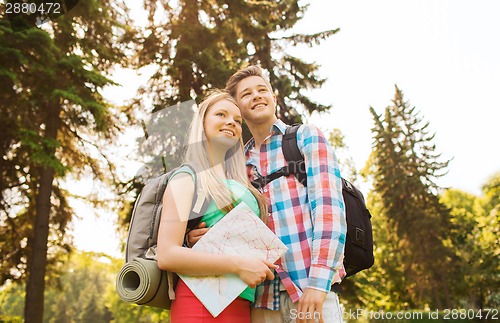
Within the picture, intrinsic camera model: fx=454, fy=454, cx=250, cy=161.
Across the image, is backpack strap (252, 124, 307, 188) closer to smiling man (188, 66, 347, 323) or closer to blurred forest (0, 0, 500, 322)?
smiling man (188, 66, 347, 323)

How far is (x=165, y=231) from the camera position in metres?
2.08

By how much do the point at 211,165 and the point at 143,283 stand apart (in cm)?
70

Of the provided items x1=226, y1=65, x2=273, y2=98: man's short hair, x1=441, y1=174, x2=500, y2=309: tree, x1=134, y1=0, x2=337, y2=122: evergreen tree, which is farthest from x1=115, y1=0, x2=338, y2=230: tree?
x1=441, y1=174, x2=500, y2=309: tree

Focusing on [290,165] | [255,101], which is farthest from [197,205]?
[255,101]

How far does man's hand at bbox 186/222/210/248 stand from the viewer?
7.13 feet

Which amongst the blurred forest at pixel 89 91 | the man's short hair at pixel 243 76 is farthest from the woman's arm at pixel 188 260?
the blurred forest at pixel 89 91

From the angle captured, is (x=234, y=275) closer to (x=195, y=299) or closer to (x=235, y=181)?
(x=195, y=299)

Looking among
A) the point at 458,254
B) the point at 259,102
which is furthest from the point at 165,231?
the point at 458,254

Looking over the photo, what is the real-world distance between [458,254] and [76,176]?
2141 cm

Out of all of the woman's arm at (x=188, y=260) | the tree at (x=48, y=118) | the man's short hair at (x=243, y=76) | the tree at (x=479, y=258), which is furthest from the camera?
the tree at (x=479, y=258)

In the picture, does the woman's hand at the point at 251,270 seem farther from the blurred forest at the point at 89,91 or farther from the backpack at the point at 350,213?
the blurred forest at the point at 89,91

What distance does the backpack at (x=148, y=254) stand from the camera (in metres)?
2.05

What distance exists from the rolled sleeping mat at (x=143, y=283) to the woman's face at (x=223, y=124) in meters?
0.73

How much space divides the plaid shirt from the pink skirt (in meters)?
0.18
